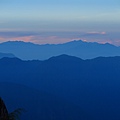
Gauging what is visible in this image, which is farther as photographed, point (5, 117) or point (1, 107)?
point (1, 107)

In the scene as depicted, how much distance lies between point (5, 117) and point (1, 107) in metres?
1.10

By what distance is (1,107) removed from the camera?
50.6ft

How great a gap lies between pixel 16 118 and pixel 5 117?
19.3 inches

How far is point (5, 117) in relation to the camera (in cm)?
1443

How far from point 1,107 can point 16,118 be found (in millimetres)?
1217

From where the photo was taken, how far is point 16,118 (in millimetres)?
14594
